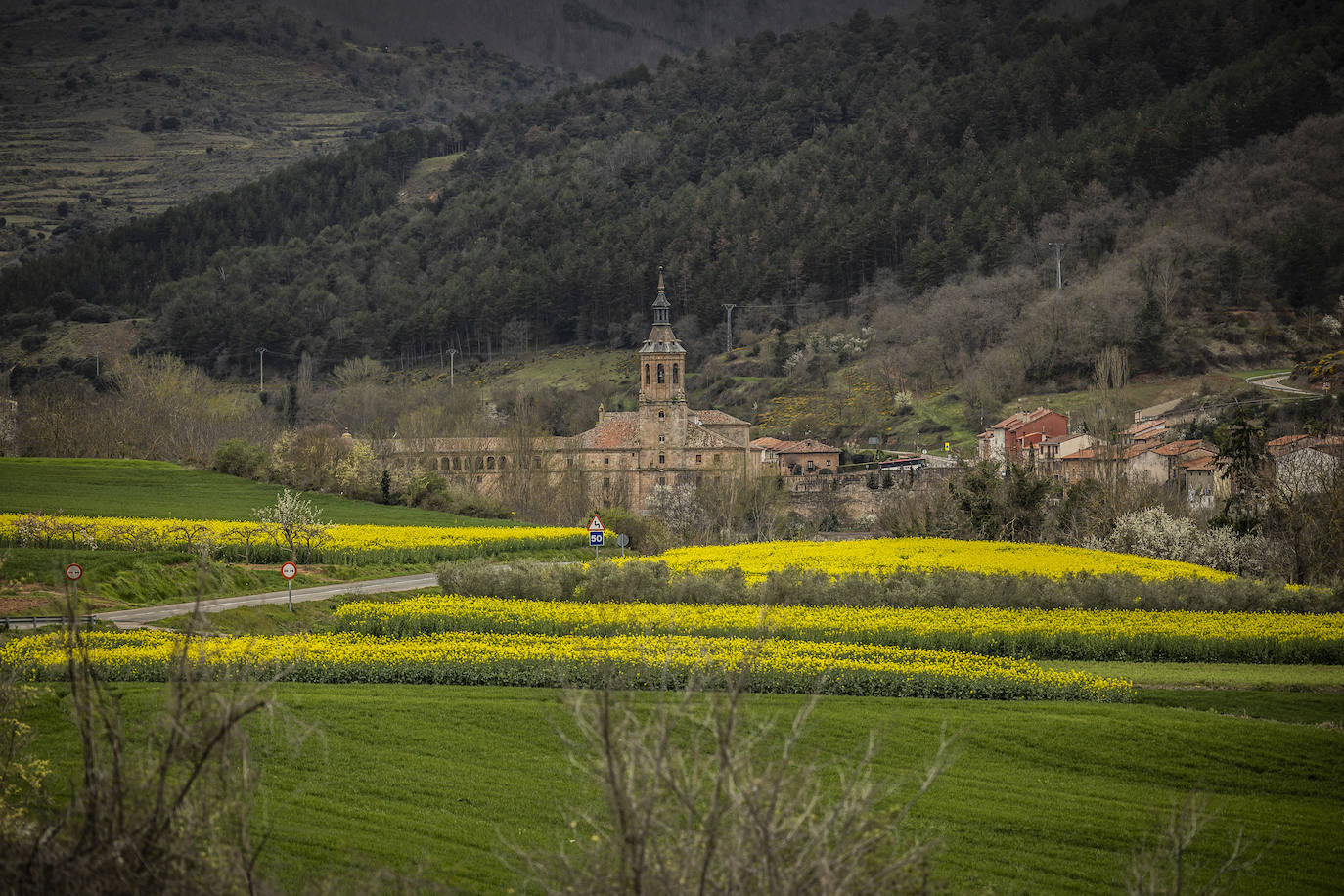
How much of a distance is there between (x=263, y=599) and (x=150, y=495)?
1043 inches

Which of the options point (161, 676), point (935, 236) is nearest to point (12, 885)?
point (161, 676)

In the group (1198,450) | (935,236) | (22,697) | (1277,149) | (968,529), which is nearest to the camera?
(22,697)

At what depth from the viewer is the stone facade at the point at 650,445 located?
82125 mm

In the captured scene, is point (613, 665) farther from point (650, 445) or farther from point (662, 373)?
point (662, 373)

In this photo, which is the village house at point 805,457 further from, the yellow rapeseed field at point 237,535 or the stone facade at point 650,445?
the yellow rapeseed field at point 237,535

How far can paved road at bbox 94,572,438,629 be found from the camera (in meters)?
29.0

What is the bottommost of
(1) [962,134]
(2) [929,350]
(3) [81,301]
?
(2) [929,350]

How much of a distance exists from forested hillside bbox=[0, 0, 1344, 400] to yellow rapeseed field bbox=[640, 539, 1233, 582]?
54118mm

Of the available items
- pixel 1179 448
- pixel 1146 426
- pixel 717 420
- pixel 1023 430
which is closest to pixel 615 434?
pixel 717 420

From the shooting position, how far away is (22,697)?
1210 centimetres

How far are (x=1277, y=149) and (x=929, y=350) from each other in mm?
42004

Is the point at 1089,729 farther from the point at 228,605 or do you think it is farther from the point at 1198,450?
the point at 1198,450

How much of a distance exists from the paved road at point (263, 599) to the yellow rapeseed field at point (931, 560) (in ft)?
29.5

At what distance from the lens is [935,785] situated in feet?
53.0
